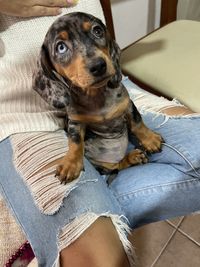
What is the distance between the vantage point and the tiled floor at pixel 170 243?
124 cm

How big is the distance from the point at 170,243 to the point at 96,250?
0.64m

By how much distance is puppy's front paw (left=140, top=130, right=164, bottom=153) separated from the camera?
931 mm

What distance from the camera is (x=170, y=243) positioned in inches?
50.6

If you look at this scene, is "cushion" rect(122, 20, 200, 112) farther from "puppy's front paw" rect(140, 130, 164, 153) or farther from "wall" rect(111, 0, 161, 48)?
"wall" rect(111, 0, 161, 48)

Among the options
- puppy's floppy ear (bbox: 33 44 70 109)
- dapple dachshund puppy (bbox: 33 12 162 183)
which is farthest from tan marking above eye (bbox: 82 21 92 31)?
puppy's floppy ear (bbox: 33 44 70 109)

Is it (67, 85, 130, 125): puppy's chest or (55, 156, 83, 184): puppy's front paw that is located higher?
(67, 85, 130, 125): puppy's chest

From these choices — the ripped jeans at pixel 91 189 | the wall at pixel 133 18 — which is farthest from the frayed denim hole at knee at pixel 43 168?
the wall at pixel 133 18

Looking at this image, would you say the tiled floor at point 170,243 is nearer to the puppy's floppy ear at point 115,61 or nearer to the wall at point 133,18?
the puppy's floppy ear at point 115,61

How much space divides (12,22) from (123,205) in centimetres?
57

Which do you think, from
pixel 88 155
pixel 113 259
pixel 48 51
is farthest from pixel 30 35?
pixel 113 259

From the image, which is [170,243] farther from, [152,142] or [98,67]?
[98,67]

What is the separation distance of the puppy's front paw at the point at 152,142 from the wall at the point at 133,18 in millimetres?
889

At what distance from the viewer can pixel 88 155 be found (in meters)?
0.96

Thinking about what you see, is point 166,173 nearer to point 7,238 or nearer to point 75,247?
point 75,247
